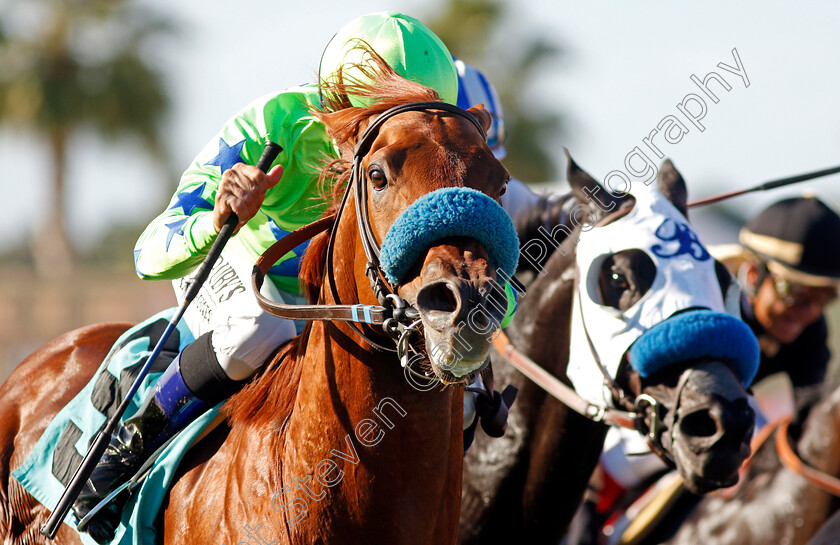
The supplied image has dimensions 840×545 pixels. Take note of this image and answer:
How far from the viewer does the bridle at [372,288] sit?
216 cm

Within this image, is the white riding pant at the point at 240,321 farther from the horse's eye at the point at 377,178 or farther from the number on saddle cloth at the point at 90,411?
the horse's eye at the point at 377,178

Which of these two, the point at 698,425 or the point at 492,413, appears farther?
the point at 698,425

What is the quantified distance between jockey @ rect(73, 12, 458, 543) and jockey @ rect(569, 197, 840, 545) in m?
3.48

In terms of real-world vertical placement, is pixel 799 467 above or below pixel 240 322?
below

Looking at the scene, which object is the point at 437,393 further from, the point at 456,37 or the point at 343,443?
the point at 456,37

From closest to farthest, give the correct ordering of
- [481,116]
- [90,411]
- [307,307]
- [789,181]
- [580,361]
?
[307,307] → [481,116] → [90,411] → [580,361] → [789,181]

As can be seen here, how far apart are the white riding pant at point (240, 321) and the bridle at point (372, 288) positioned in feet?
0.81

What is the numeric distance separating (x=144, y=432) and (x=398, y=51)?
4.76 ft

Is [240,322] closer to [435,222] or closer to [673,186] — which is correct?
[435,222]

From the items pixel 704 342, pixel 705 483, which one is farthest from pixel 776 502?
pixel 704 342

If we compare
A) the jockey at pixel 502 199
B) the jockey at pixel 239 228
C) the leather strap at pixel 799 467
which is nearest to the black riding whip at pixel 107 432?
the jockey at pixel 239 228

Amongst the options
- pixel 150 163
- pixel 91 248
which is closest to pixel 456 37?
pixel 150 163

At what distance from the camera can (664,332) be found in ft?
10.6

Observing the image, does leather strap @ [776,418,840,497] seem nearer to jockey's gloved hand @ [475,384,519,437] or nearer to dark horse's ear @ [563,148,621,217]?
dark horse's ear @ [563,148,621,217]
